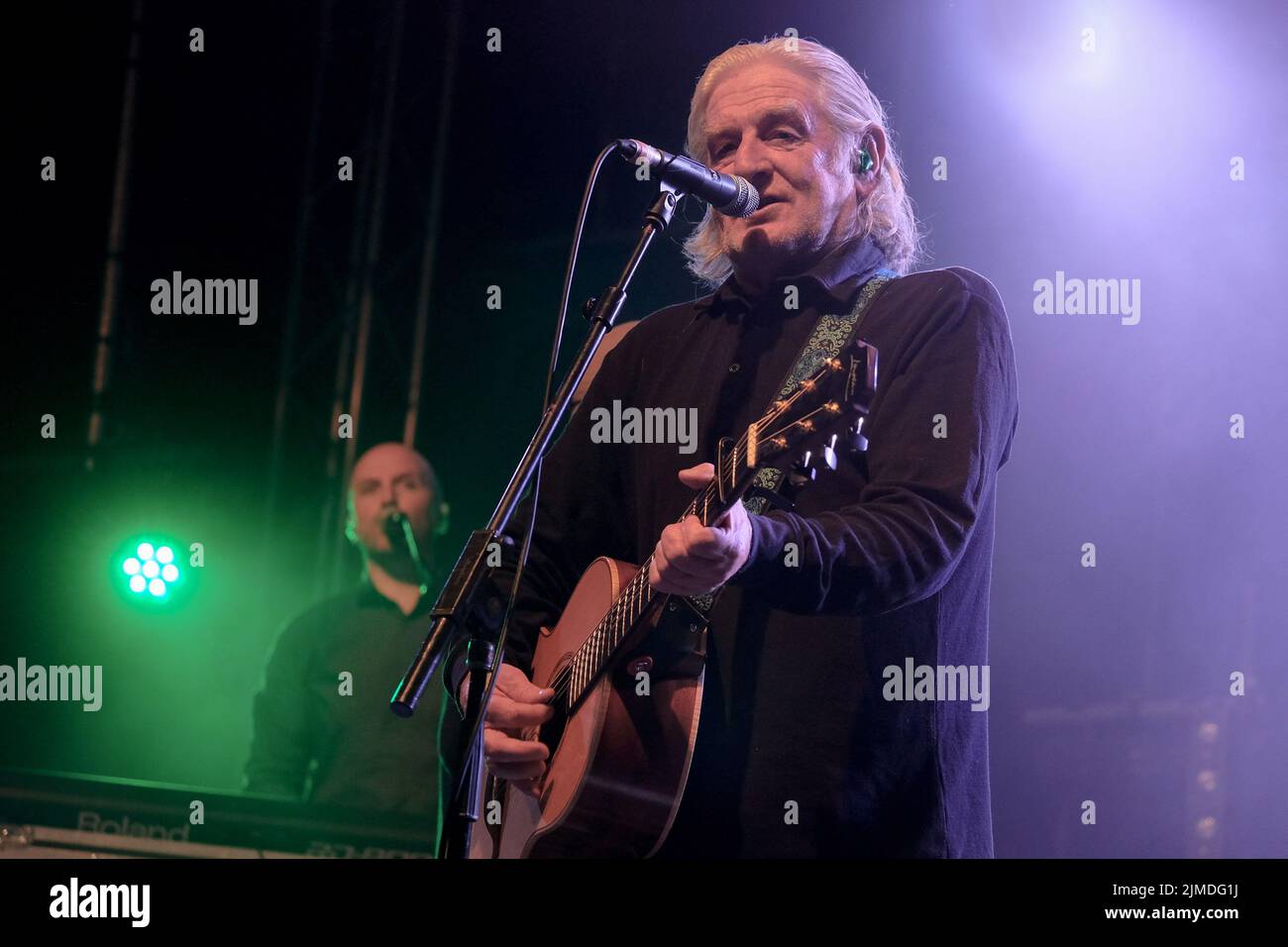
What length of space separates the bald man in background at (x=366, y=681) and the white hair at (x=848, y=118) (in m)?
1.48

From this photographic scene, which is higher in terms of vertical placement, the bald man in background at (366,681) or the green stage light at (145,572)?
the green stage light at (145,572)

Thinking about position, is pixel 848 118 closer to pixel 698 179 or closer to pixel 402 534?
pixel 698 179

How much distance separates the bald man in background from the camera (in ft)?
11.3

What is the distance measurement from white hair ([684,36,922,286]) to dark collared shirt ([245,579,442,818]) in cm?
153

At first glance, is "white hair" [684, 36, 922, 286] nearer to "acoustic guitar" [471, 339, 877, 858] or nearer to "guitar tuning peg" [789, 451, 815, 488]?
"acoustic guitar" [471, 339, 877, 858]

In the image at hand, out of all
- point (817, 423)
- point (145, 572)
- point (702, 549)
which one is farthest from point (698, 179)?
point (145, 572)

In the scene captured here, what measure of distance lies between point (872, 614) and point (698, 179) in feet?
2.57

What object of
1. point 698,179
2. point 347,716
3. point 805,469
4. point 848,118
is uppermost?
point 848,118

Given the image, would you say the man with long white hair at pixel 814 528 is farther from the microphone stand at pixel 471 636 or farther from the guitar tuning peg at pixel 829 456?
the microphone stand at pixel 471 636

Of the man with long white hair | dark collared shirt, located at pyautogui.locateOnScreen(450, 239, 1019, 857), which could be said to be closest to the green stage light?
the man with long white hair

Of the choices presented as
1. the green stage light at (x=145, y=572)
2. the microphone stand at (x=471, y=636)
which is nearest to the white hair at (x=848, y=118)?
the microphone stand at (x=471, y=636)

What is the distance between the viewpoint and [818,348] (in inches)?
90.1

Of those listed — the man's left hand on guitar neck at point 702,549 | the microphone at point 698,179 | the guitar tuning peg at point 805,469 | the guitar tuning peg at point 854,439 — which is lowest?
the man's left hand on guitar neck at point 702,549

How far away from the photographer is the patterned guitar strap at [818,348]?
7.18 feet
